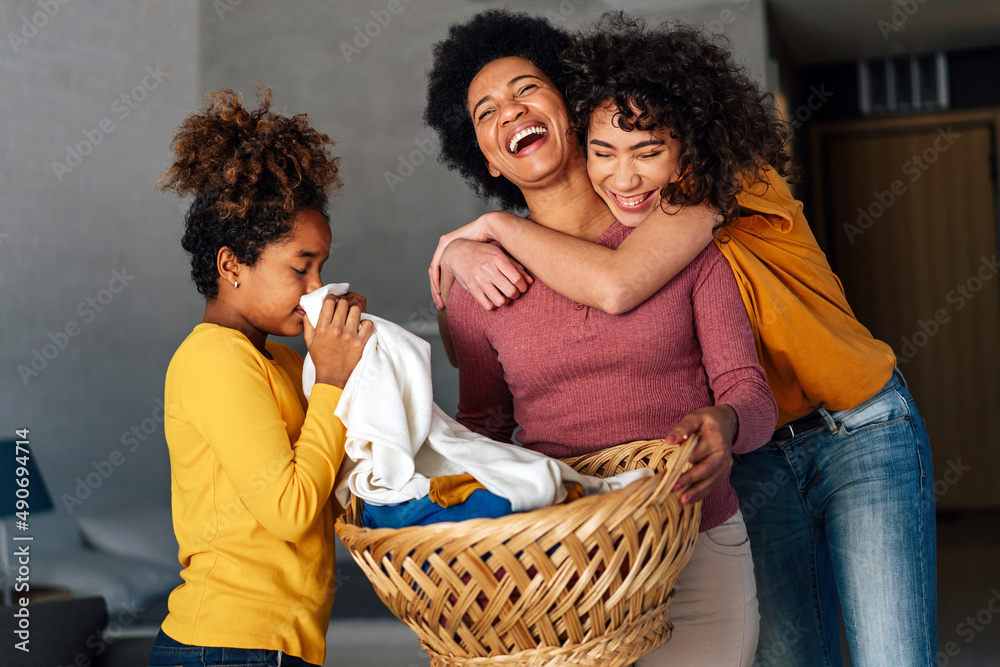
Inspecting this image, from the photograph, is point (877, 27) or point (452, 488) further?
point (877, 27)

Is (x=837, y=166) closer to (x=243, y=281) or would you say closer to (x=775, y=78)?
(x=775, y=78)

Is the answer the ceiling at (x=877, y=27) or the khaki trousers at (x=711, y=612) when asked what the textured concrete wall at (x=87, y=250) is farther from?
the ceiling at (x=877, y=27)

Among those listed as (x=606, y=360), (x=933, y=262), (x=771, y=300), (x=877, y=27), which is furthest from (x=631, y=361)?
(x=933, y=262)

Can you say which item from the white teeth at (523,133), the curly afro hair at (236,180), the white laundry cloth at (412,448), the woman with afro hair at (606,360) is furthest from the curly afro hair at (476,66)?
the white laundry cloth at (412,448)

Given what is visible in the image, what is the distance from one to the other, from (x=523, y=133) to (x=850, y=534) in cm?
87

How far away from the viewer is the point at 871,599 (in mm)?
1364

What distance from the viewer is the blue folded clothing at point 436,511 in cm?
96

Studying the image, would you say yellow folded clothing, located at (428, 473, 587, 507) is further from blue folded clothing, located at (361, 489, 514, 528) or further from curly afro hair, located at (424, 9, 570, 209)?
curly afro hair, located at (424, 9, 570, 209)

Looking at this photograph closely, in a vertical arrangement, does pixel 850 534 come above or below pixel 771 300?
below

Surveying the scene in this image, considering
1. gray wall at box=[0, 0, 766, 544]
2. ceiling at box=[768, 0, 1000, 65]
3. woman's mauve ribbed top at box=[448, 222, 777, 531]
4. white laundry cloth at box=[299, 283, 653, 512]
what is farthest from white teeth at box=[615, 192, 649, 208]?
ceiling at box=[768, 0, 1000, 65]

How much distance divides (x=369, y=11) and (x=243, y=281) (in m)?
3.10

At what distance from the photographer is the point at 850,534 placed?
4.57 ft

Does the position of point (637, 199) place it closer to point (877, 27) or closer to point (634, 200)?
point (634, 200)

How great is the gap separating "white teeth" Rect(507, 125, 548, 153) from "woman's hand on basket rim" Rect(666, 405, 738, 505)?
57cm
